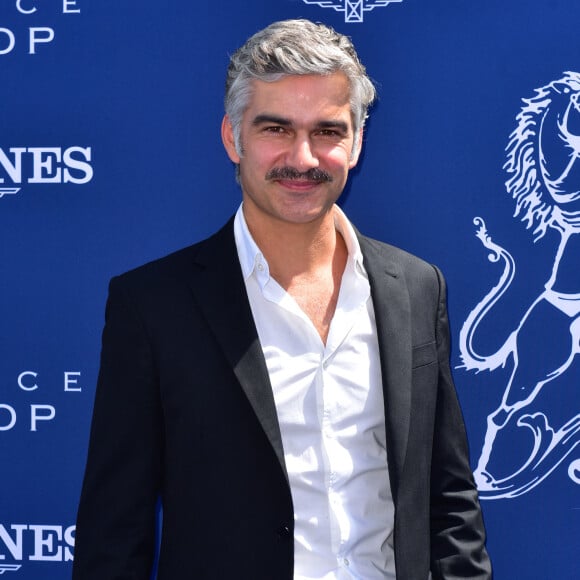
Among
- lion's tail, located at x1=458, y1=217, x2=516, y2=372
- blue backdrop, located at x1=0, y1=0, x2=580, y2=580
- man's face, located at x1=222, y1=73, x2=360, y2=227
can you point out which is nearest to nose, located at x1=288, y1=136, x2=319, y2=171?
man's face, located at x1=222, y1=73, x2=360, y2=227

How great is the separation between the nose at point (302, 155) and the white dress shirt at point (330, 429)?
213 mm

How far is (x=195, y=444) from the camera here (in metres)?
1.76

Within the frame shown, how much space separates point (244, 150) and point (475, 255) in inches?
32.8

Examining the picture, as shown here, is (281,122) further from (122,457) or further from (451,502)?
(451,502)

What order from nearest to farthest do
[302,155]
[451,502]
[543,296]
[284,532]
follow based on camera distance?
[284,532] → [302,155] → [451,502] → [543,296]

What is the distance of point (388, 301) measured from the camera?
1.93 meters

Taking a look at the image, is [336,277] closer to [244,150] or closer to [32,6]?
[244,150]

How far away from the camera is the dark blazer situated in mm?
1744

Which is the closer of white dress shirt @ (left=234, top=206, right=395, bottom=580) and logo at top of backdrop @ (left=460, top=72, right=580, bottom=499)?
white dress shirt @ (left=234, top=206, right=395, bottom=580)

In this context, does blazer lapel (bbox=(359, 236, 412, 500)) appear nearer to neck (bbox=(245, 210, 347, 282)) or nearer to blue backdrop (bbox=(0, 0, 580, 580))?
neck (bbox=(245, 210, 347, 282))

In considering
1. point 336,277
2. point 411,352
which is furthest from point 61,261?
point 411,352

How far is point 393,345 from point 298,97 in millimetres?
576

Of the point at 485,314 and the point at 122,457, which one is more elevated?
the point at 485,314

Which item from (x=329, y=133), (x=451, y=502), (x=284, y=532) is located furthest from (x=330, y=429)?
(x=329, y=133)
